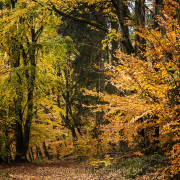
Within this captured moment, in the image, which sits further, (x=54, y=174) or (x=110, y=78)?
(x=110, y=78)

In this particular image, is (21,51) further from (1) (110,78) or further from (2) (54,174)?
(2) (54,174)

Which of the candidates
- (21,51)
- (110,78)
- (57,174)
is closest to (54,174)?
(57,174)

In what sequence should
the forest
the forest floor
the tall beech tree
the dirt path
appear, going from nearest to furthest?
the forest < the forest floor < the dirt path < the tall beech tree

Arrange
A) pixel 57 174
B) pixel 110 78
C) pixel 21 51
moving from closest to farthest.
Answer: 1. pixel 57 174
2. pixel 21 51
3. pixel 110 78

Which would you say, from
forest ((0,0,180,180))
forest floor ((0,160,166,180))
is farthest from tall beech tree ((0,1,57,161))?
forest floor ((0,160,166,180))

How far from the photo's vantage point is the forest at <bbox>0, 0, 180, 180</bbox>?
182 inches

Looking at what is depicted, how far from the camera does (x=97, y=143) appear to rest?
10.8m

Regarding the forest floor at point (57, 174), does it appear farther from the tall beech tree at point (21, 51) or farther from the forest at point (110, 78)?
the tall beech tree at point (21, 51)

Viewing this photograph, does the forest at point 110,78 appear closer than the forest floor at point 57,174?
Yes

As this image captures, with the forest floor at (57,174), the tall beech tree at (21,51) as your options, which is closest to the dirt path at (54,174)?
the forest floor at (57,174)

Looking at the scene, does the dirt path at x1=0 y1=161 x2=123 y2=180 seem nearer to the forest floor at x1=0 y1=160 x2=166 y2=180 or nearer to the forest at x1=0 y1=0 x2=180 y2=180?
the forest floor at x1=0 y1=160 x2=166 y2=180

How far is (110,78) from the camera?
11258 mm

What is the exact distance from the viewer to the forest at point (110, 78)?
15.1 feet

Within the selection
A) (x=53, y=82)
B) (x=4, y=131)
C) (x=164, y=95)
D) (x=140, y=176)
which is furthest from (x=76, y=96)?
(x=164, y=95)
